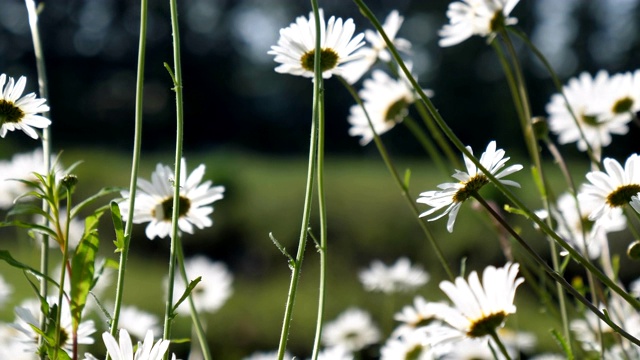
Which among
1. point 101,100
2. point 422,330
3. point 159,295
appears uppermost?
point 101,100

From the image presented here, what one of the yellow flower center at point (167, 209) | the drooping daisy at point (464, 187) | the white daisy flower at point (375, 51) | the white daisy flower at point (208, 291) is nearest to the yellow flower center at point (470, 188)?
the drooping daisy at point (464, 187)

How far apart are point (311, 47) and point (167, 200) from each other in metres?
0.15

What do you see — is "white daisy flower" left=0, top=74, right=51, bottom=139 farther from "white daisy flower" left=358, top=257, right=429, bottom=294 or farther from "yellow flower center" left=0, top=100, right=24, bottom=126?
"white daisy flower" left=358, top=257, right=429, bottom=294

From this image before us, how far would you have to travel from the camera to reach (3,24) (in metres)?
15.0

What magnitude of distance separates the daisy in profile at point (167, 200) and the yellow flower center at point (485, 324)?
215 millimetres

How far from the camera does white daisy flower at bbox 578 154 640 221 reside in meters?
0.51

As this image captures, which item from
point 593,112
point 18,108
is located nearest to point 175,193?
point 18,108

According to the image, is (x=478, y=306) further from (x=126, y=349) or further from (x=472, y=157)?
(x=126, y=349)

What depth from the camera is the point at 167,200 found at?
1.98 feet

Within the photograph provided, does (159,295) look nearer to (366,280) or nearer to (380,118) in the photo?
(366,280)

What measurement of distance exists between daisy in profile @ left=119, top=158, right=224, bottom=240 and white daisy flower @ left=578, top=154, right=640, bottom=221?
248 mm

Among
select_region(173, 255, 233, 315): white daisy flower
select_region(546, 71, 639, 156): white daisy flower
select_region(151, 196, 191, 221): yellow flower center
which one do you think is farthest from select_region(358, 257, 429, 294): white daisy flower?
select_region(151, 196, 191, 221): yellow flower center

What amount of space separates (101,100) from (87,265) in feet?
45.2

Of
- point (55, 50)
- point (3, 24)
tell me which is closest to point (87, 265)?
point (55, 50)
